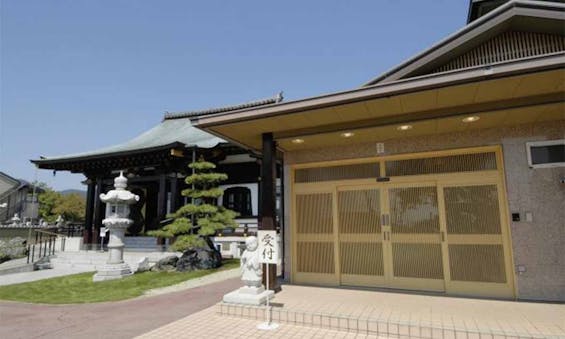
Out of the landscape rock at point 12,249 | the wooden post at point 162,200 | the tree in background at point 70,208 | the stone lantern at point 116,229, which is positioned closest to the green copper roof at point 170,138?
the wooden post at point 162,200

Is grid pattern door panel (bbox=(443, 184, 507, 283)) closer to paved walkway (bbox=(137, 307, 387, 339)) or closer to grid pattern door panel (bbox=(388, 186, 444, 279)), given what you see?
grid pattern door panel (bbox=(388, 186, 444, 279))

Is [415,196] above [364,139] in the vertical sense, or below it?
below

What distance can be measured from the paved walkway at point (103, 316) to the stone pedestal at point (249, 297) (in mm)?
729

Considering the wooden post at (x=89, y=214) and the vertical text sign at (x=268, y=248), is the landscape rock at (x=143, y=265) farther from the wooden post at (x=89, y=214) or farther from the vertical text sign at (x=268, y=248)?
the vertical text sign at (x=268, y=248)

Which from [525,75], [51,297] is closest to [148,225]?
[51,297]

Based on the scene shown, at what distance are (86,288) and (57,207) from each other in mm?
29371

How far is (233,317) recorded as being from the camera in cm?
478

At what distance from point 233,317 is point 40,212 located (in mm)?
35395

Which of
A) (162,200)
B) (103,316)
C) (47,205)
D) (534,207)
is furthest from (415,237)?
(47,205)

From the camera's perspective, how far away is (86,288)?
24.6 ft

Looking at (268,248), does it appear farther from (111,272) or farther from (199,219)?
(111,272)

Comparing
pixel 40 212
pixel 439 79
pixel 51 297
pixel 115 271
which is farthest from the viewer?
pixel 40 212

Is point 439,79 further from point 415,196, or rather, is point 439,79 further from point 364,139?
point 415,196

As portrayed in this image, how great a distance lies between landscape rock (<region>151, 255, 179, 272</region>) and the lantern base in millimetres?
793
